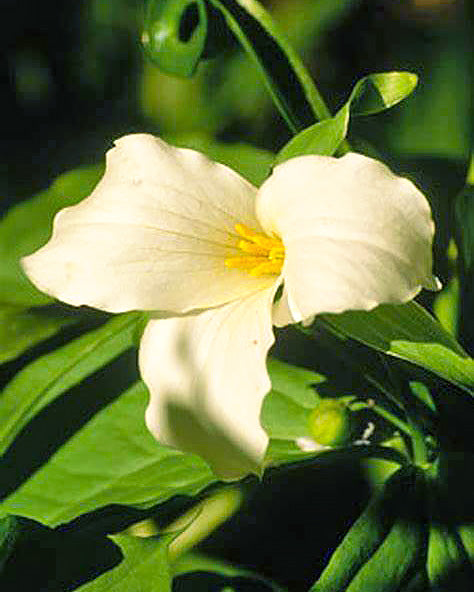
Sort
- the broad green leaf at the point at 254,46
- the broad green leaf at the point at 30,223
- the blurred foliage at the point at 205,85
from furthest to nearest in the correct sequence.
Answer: the blurred foliage at the point at 205,85 < the broad green leaf at the point at 30,223 < the broad green leaf at the point at 254,46

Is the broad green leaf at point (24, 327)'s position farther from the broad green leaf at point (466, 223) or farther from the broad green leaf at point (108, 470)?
the broad green leaf at point (466, 223)

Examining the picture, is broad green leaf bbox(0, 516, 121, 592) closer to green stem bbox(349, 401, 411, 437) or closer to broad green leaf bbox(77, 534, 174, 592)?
broad green leaf bbox(77, 534, 174, 592)

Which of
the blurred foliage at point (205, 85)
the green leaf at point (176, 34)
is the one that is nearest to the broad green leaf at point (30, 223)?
the blurred foliage at point (205, 85)

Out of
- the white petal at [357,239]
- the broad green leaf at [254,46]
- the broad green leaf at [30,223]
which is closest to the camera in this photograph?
the white petal at [357,239]

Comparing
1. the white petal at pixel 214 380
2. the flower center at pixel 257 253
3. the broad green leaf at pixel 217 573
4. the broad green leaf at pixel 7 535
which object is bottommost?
the broad green leaf at pixel 217 573

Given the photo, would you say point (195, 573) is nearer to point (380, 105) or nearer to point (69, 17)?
point (380, 105)

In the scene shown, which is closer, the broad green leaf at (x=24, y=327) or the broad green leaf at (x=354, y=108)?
the broad green leaf at (x=354, y=108)

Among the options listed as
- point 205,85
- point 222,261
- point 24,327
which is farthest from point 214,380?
point 205,85

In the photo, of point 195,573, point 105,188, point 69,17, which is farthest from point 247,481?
point 69,17
